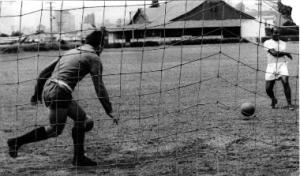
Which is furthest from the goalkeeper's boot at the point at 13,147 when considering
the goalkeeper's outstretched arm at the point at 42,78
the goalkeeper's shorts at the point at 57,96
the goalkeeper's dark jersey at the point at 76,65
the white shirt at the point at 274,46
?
the white shirt at the point at 274,46

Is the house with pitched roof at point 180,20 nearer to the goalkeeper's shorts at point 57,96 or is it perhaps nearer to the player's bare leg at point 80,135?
the goalkeeper's shorts at point 57,96

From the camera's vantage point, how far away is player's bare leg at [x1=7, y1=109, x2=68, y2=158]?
5535mm

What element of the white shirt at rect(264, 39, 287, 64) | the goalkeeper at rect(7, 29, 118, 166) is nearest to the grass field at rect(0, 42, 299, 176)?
the goalkeeper at rect(7, 29, 118, 166)

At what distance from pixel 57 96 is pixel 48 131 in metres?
0.45

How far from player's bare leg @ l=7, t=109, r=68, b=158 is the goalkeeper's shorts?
0.23 ft

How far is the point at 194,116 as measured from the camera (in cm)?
888

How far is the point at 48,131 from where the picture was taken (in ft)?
18.4

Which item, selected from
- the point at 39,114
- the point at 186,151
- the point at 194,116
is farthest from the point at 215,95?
the point at 186,151

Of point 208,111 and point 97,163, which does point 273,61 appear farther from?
point 97,163

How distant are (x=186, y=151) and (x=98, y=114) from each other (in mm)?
3606

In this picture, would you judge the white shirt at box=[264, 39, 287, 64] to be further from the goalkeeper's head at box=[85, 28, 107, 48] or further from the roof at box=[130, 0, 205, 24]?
the goalkeeper's head at box=[85, 28, 107, 48]

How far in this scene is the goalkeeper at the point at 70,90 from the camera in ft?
18.1

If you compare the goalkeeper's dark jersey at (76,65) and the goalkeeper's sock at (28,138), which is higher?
the goalkeeper's dark jersey at (76,65)

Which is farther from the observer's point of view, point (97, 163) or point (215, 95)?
point (215, 95)
